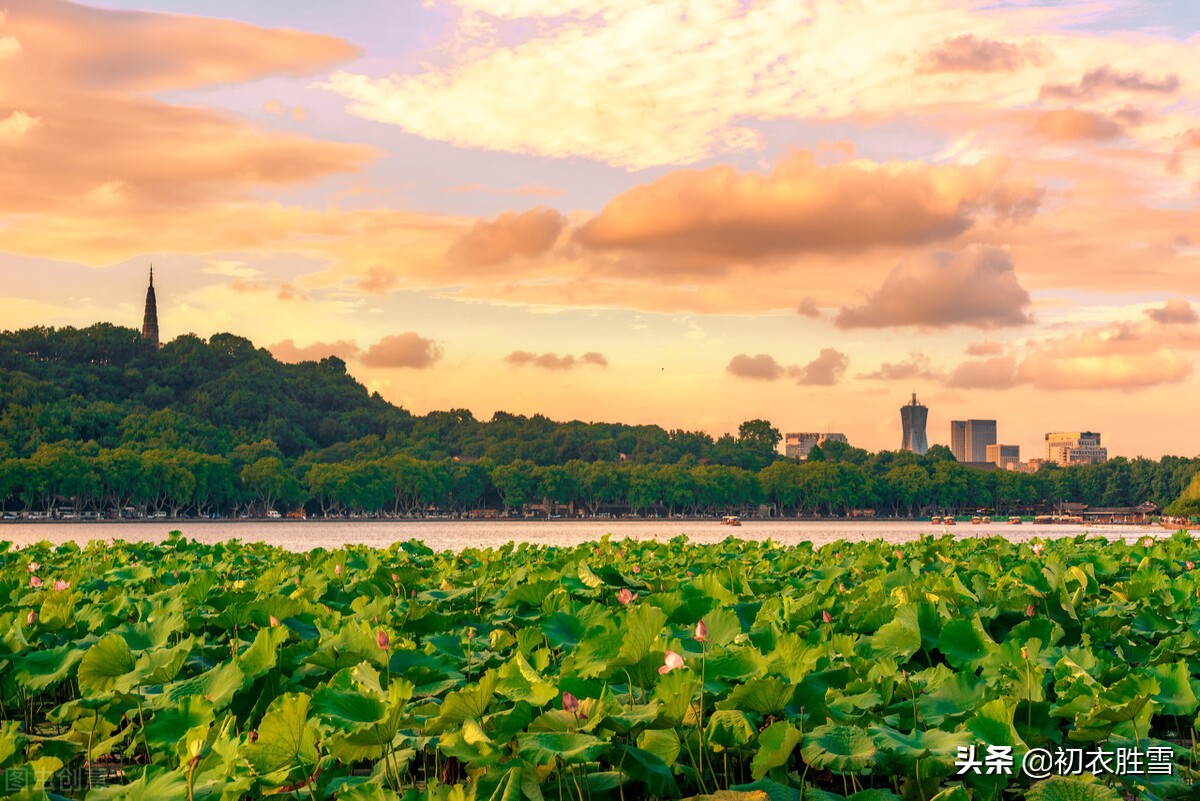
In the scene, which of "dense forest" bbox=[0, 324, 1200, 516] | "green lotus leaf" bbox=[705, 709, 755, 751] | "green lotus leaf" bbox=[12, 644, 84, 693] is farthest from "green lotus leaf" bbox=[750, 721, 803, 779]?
"dense forest" bbox=[0, 324, 1200, 516]

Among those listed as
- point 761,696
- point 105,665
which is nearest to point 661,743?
point 761,696

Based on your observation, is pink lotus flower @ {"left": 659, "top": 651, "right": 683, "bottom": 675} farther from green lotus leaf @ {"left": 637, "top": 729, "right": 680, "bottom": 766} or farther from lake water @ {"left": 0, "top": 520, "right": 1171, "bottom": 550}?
lake water @ {"left": 0, "top": 520, "right": 1171, "bottom": 550}

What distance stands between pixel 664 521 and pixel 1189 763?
→ 155 meters

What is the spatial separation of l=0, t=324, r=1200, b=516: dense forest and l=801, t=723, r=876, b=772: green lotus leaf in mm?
122487

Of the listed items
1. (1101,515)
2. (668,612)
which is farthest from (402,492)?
(668,612)

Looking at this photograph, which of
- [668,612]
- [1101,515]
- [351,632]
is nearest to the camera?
[351,632]

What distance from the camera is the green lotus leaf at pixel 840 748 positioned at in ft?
12.7

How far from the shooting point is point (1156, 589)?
8469 millimetres

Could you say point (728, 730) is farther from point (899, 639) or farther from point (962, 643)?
point (899, 639)

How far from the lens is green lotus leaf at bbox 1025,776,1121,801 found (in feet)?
11.9

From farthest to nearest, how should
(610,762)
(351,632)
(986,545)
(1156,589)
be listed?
(986,545), (1156,589), (351,632), (610,762)

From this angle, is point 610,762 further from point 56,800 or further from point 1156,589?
point 1156,589

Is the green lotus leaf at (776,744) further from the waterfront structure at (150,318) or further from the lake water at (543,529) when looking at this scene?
the waterfront structure at (150,318)

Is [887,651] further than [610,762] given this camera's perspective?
Yes
